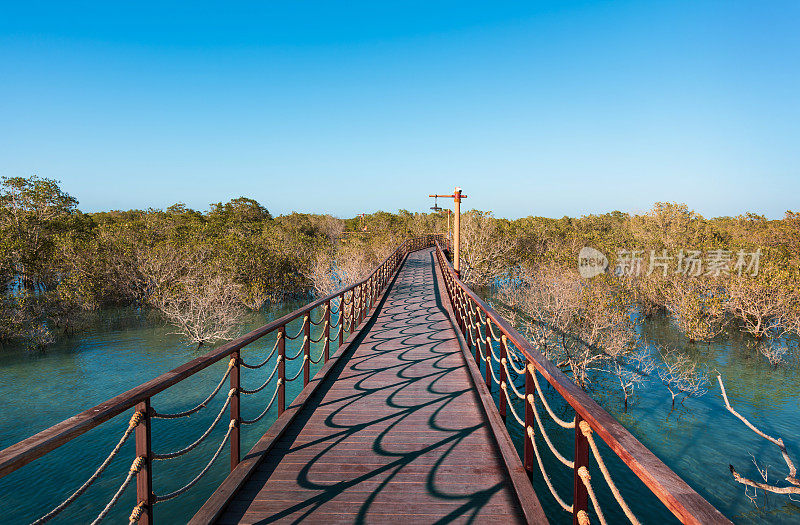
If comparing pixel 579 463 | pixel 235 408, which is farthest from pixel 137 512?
pixel 579 463

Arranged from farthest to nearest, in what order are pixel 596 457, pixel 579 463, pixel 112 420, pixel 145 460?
pixel 112 420
pixel 145 460
pixel 579 463
pixel 596 457

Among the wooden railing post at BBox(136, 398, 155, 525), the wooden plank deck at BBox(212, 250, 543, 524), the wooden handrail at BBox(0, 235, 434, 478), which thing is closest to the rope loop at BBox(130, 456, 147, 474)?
the wooden railing post at BBox(136, 398, 155, 525)

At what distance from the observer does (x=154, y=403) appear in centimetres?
1282

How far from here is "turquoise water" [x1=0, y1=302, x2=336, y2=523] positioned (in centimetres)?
Answer: 865

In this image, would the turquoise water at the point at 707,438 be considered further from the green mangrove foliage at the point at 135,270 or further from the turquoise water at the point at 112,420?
the green mangrove foliage at the point at 135,270

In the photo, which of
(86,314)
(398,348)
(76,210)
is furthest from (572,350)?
(76,210)

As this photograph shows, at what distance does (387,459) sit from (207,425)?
10.7 metres

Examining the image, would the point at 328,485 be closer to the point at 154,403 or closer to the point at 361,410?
the point at 361,410

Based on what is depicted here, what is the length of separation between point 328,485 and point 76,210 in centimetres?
3300

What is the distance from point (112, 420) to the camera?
11945 mm

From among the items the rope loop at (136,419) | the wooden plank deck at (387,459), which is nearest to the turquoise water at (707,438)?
the wooden plank deck at (387,459)

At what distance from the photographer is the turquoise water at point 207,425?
905 cm

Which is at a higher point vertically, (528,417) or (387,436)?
(528,417)

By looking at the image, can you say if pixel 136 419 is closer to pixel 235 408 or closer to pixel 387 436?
pixel 235 408
